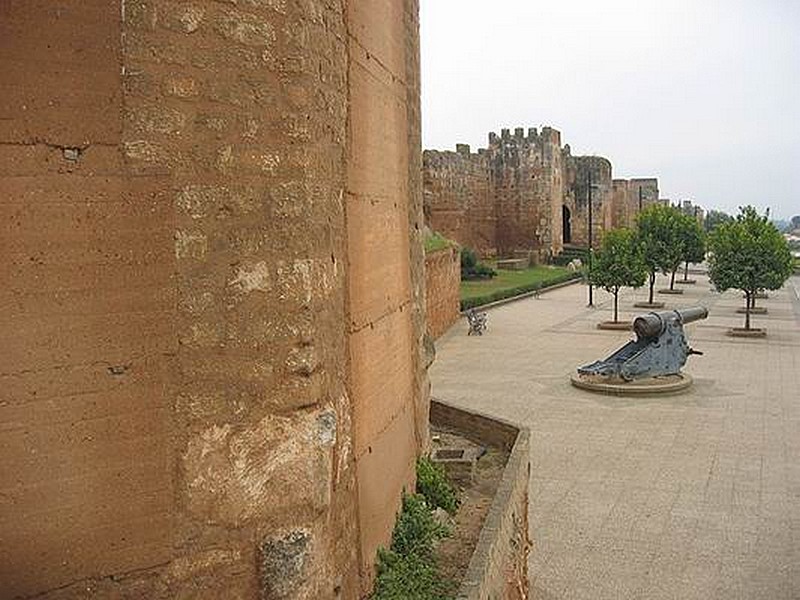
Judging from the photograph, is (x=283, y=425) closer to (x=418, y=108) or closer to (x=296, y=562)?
(x=296, y=562)

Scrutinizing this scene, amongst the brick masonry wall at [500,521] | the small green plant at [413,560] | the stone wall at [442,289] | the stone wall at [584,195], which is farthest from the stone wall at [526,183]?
the small green plant at [413,560]

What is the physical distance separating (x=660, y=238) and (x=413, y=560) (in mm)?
31675

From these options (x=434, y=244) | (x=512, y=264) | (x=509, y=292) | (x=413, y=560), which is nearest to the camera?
(x=413, y=560)

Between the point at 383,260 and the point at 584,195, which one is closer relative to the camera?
the point at 383,260

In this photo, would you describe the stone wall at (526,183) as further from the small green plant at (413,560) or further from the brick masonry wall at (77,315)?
the brick masonry wall at (77,315)

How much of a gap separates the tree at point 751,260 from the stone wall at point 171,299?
24568 millimetres

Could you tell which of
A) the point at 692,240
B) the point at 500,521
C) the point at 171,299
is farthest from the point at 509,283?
the point at 171,299

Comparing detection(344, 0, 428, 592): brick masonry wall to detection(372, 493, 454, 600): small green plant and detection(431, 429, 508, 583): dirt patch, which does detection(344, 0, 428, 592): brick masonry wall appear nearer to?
detection(372, 493, 454, 600): small green plant

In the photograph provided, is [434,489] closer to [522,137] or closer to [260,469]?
[260,469]

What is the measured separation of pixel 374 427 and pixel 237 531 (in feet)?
5.21

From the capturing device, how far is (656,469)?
1174 cm

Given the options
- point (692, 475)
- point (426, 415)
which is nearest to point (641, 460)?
point (692, 475)

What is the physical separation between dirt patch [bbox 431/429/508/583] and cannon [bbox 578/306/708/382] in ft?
29.8

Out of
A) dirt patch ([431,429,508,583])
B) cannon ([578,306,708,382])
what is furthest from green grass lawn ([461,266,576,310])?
dirt patch ([431,429,508,583])
